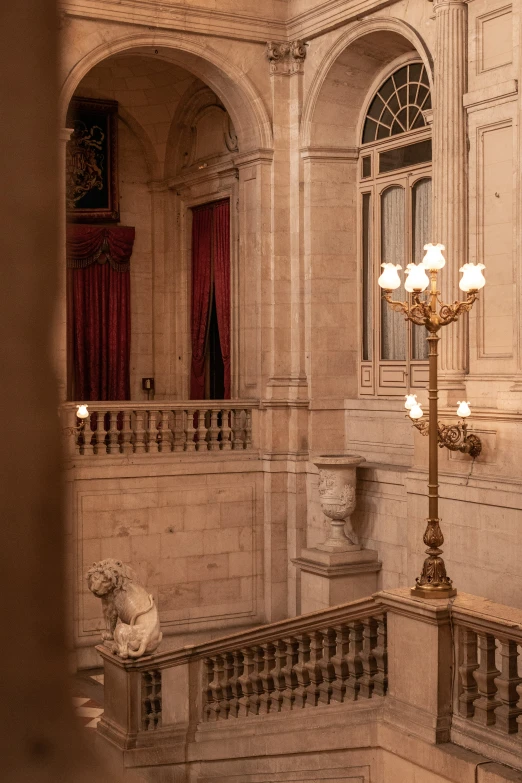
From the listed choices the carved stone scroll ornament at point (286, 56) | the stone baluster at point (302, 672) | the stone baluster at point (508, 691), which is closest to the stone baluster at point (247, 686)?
the stone baluster at point (302, 672)

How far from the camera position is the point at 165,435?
14648mm

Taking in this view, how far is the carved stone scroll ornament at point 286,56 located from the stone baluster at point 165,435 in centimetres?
487

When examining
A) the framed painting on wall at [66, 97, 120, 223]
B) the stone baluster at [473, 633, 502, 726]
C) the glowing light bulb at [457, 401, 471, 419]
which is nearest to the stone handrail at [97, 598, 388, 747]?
the stone baluster at [473, 633, 502, 726]

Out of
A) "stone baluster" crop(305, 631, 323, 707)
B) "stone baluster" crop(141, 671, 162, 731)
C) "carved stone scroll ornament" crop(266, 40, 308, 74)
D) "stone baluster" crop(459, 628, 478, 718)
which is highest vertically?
"carved stone scroll ornament" crop(266, 40, 308, 74)

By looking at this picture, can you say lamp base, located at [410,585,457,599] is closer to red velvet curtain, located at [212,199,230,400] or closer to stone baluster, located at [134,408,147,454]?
stone baluster, located at [134,408,147,454]

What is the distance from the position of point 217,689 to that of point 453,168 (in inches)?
238

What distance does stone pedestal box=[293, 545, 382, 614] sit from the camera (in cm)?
1385

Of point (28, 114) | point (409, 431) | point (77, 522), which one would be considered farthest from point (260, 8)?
point (28, 114)

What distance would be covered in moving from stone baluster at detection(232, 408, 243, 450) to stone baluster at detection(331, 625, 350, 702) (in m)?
7.10

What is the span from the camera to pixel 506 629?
6.67 m

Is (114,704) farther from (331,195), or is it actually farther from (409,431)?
(331,195)

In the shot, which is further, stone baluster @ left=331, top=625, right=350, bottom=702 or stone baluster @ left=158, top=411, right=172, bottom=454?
stone baluster @ left=158, top=411, right=172, bottom=454

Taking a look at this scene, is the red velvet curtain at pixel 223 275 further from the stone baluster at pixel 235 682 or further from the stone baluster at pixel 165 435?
the stone baluster at pixel 235 682

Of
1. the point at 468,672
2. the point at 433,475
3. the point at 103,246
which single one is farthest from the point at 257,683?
the point at 103,246
